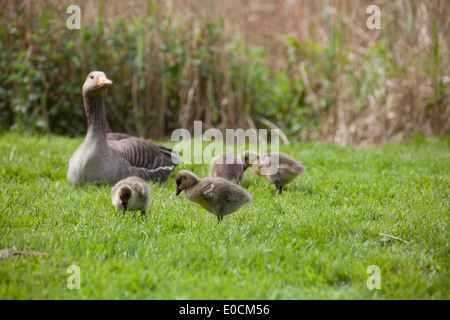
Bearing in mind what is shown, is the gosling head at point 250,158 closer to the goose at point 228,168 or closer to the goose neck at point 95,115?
the goose at point 228,168

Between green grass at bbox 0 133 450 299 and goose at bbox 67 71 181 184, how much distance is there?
0.65 ft

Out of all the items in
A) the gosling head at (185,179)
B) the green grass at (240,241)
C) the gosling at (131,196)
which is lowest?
the green grass at (240,241)

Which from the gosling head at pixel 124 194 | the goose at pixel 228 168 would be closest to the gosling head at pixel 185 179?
the gosling head at pixel 124 194

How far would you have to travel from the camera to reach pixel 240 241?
3836 mm

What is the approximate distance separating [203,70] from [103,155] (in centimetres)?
449

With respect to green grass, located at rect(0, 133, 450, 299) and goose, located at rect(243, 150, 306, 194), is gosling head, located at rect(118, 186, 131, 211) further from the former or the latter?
goose, located at rect(243, 150, 306, 194)

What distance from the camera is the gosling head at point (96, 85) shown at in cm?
546

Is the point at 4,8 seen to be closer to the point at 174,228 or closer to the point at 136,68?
the point at 136,68

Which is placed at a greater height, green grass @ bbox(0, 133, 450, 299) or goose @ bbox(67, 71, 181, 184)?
goose @ bbox(67, 71, 181, 184)

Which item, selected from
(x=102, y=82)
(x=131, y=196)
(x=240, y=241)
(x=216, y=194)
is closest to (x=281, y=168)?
(x=216, y=194)

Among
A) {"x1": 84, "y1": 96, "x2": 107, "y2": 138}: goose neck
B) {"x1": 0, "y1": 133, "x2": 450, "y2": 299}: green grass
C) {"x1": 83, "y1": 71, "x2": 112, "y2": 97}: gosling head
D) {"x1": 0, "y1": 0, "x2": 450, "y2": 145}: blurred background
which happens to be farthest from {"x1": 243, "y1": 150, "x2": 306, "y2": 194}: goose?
{"x1": 0, "y1": 0, "x2": 450, "y2": 145}: blurred background

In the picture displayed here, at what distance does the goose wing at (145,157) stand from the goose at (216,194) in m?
1.55

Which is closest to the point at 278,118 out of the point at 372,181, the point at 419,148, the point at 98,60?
the point at 419,148

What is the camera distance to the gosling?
4.11 metres
